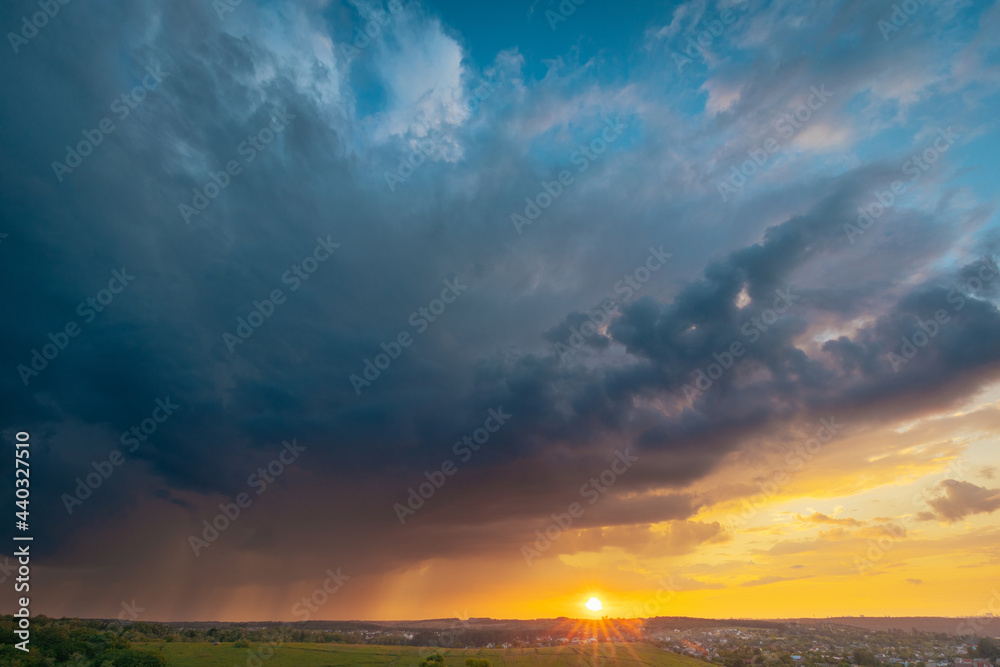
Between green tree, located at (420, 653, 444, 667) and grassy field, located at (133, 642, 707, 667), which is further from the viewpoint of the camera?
green tree, located at (420, 653, 444, 667)

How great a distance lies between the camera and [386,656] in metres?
112

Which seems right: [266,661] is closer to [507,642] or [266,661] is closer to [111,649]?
[111,649]

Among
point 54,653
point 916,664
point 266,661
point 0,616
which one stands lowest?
point 916,664

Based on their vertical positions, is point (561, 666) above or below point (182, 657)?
below

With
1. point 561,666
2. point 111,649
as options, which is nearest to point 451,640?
point 561,666

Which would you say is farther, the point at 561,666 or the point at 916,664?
the point at 916,664

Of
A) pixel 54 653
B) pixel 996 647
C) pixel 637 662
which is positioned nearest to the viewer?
pixel 54 653

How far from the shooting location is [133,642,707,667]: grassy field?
89688mm

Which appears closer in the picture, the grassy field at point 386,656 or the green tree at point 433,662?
the grassy field at point 386,656

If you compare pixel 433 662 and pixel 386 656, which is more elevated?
pixel 433 662

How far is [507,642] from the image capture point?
175875 millimetres

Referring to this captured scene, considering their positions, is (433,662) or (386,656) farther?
(386,656)

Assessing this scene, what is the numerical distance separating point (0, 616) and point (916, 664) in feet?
728

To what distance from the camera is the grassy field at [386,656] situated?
8969 centimetres
